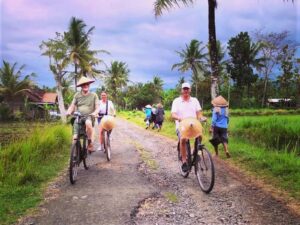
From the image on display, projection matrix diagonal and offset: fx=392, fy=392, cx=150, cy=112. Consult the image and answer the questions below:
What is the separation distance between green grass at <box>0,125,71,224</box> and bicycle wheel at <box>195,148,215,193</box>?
2792 millimetres

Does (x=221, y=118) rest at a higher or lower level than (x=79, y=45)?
lower

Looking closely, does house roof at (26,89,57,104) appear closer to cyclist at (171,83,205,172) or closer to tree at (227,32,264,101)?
tree at (227,32,264,101)

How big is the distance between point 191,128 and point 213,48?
836 cm

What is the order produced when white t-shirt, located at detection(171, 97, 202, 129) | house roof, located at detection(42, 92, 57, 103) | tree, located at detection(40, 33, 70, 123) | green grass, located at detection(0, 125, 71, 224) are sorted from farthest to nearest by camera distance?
house roof, located at detection(42, 92, 57, 103), tree, located at detection(40, 33, 70, 123), white t-shirt, located at detection(171, 97, 202, 129), green grass, located at detection(0, 125, 71, 224)

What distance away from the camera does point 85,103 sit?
28.6 ft

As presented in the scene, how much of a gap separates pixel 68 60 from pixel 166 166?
33.5 metres

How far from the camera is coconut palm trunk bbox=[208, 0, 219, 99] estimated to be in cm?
1480

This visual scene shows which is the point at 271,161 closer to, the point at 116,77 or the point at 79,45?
the point at 79,45

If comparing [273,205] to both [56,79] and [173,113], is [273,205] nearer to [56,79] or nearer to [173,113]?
[173,113]

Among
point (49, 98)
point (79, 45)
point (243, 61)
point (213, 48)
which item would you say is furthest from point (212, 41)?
point (49, 98)

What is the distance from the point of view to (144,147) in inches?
540

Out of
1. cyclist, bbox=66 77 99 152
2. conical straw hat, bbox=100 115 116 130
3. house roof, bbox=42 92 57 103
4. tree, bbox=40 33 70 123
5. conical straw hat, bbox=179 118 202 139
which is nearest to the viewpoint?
conical straw hat, bbox=179 118 202 139

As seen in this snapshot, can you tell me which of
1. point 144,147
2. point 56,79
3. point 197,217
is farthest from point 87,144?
point 56,79

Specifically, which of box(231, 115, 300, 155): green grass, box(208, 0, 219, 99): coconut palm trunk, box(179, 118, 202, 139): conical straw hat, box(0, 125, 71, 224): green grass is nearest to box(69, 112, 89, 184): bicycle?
box(0, 125, 71, 224): green grass
